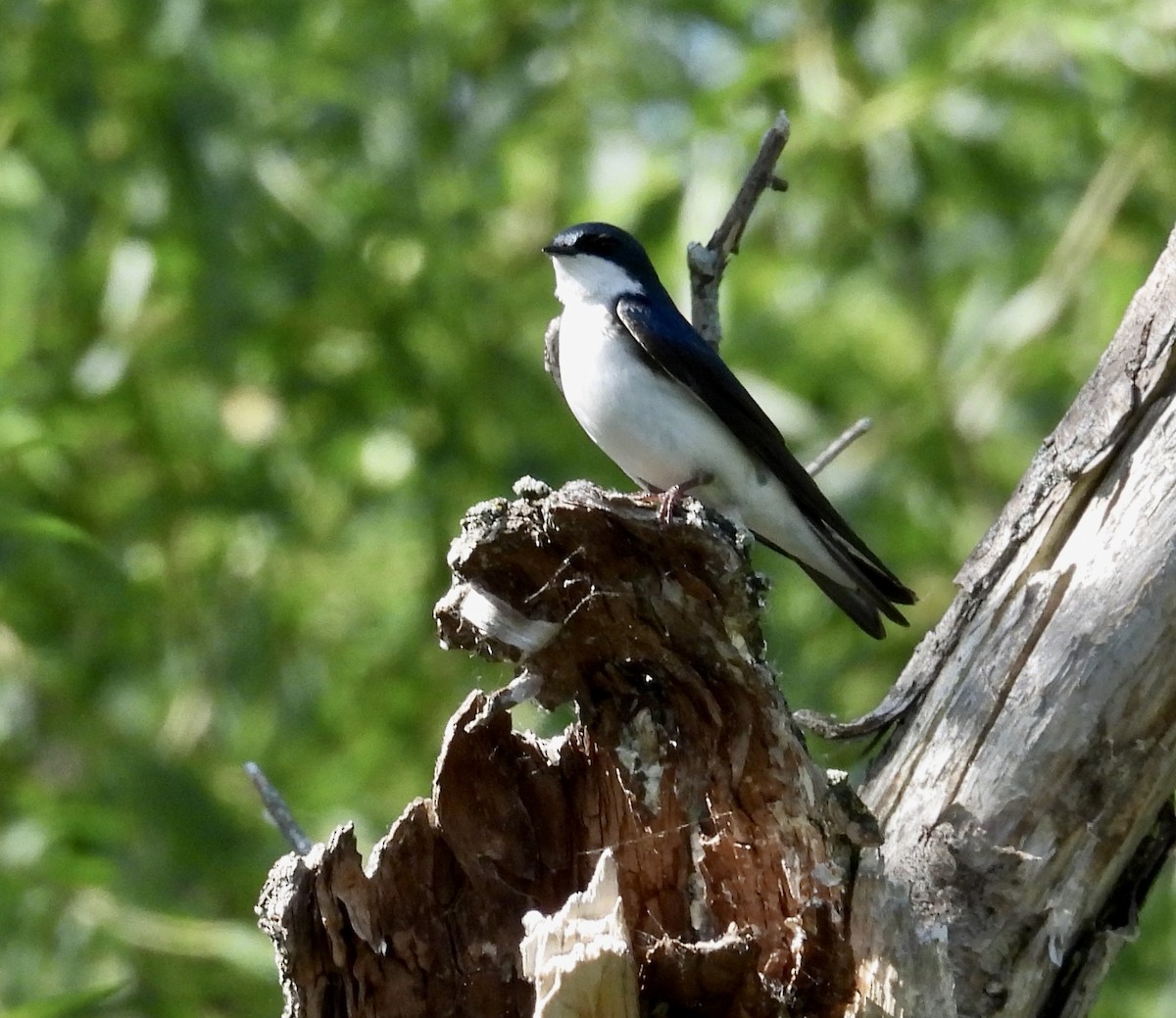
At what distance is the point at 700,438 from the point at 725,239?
663mm

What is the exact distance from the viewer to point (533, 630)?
203 centimetres

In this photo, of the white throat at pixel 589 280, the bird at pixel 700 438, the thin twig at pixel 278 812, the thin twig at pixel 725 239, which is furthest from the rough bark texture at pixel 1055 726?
the white throat at pixel 589 280

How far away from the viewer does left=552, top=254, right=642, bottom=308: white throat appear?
351 centimetres

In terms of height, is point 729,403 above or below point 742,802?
above

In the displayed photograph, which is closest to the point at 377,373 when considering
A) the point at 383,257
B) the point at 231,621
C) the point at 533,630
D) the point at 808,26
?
the point at 383,257

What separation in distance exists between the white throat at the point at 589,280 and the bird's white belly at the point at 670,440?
0.22 meters

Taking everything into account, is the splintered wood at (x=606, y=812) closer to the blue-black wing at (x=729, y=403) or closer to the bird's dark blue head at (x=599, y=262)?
the blue-black wing at (x=729, y=403)

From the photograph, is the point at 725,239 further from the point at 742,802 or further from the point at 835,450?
the point at 742,802

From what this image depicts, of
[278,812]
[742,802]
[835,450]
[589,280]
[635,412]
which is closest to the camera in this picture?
[742,802]

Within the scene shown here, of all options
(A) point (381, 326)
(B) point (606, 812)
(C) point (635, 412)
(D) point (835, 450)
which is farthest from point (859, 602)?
(A) point (381, 326)

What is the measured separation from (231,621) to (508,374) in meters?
1.12

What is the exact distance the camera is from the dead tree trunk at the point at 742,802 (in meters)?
1.96

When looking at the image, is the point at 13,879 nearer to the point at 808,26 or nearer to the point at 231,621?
the point at 231,621

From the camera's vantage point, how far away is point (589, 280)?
360cm
